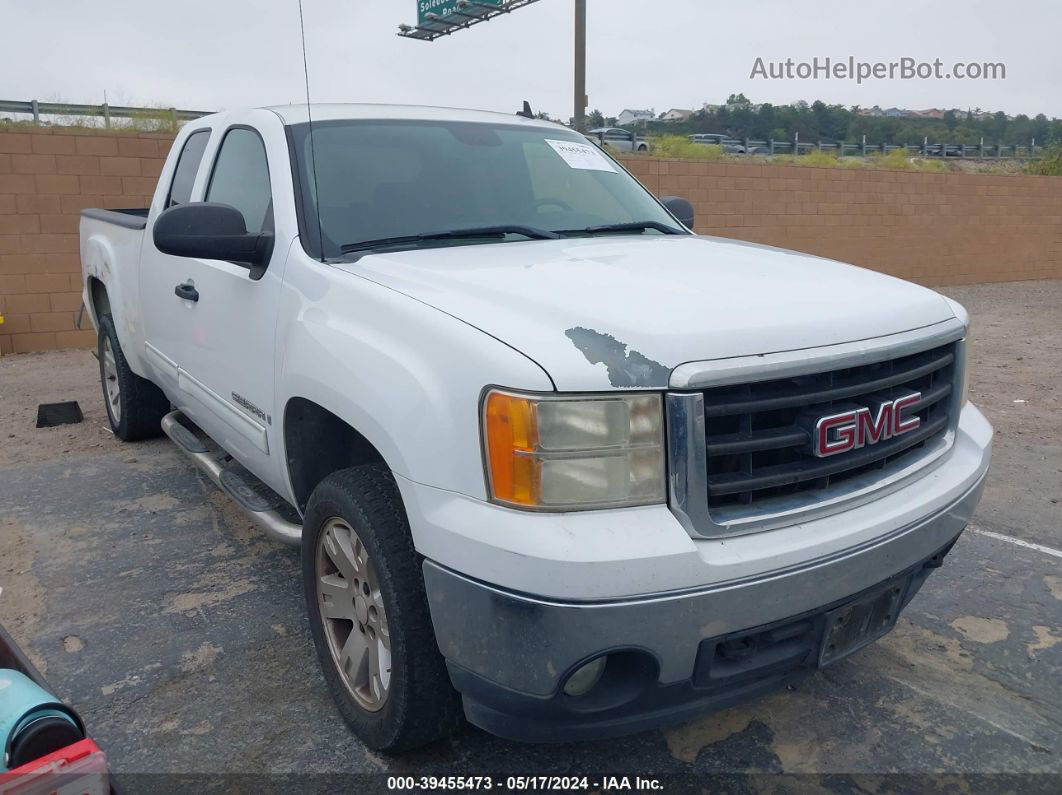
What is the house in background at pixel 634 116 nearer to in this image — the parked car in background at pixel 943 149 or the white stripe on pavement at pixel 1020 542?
the parked car in background at pixel 943 149

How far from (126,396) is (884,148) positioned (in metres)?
30.2

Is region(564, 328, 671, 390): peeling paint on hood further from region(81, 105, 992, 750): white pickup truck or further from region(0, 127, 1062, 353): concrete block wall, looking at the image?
region(0, 127, 1062, 353): concrete block wall

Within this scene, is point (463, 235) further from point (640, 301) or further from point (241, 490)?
point (241, 490)

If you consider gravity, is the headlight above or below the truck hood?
below

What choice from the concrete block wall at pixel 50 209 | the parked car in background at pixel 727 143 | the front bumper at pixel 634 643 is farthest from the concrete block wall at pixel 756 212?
the front bumper at pixel 634 643

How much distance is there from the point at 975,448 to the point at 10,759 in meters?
2.56

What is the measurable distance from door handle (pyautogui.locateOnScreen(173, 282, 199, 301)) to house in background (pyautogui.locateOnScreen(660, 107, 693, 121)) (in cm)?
3040

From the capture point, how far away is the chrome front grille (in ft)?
6.37

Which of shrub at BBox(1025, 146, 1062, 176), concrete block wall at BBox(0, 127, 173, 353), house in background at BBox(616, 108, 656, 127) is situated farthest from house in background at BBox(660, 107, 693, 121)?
concrete block wall at BBox(0, 127, 173, 353)

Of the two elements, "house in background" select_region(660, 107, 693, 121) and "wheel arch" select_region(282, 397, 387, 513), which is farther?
"house in background" select_region(660, 107, 693, 121)

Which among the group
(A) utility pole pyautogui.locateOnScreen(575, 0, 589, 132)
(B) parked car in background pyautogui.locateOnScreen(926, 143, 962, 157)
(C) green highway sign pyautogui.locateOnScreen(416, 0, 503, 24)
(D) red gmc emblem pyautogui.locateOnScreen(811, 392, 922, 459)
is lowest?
(D) red gmc emblem pyautogui.locateOnScreen(811, 392, 922, 459)

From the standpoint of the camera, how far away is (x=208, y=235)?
9.39ft

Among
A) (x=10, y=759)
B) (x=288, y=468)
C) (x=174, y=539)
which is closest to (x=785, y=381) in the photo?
(x=288, y=468)

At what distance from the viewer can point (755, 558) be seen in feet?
6.41
